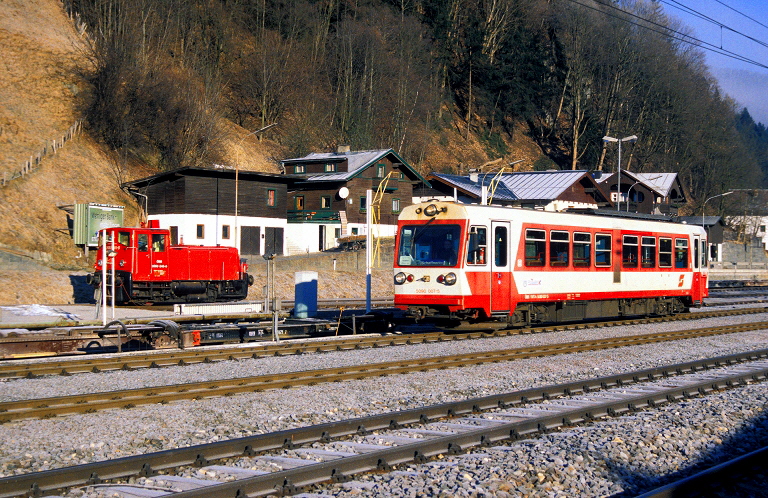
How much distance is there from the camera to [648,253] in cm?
2480

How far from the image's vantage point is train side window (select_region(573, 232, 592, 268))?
2164 cm

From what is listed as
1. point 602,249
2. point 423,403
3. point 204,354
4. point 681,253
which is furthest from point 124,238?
point 423,403

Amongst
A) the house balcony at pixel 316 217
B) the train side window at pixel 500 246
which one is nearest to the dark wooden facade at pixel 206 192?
the house balcony at pixel 316 217

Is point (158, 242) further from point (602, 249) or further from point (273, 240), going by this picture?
point (273, 240)

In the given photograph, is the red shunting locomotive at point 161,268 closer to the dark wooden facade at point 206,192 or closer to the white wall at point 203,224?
the white wall at point 203,224

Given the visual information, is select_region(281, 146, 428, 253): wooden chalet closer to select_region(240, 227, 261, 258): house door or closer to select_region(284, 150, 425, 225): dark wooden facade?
select_region(284, 150, 425, 225): dark wooden facade

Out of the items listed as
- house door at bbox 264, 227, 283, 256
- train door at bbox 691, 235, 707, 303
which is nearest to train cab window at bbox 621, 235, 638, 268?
train door at bbox 691, 235, 707, 303

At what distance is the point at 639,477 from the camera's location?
25.2 feet

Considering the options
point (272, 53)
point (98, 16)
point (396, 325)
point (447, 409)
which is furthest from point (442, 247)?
point (272, 53)

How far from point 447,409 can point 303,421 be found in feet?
6.36

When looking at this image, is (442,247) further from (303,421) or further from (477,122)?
(477,122)

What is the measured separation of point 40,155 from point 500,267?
38193 mm

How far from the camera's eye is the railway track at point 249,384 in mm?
10133

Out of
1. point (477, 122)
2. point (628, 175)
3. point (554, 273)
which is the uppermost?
point (477, 122)
